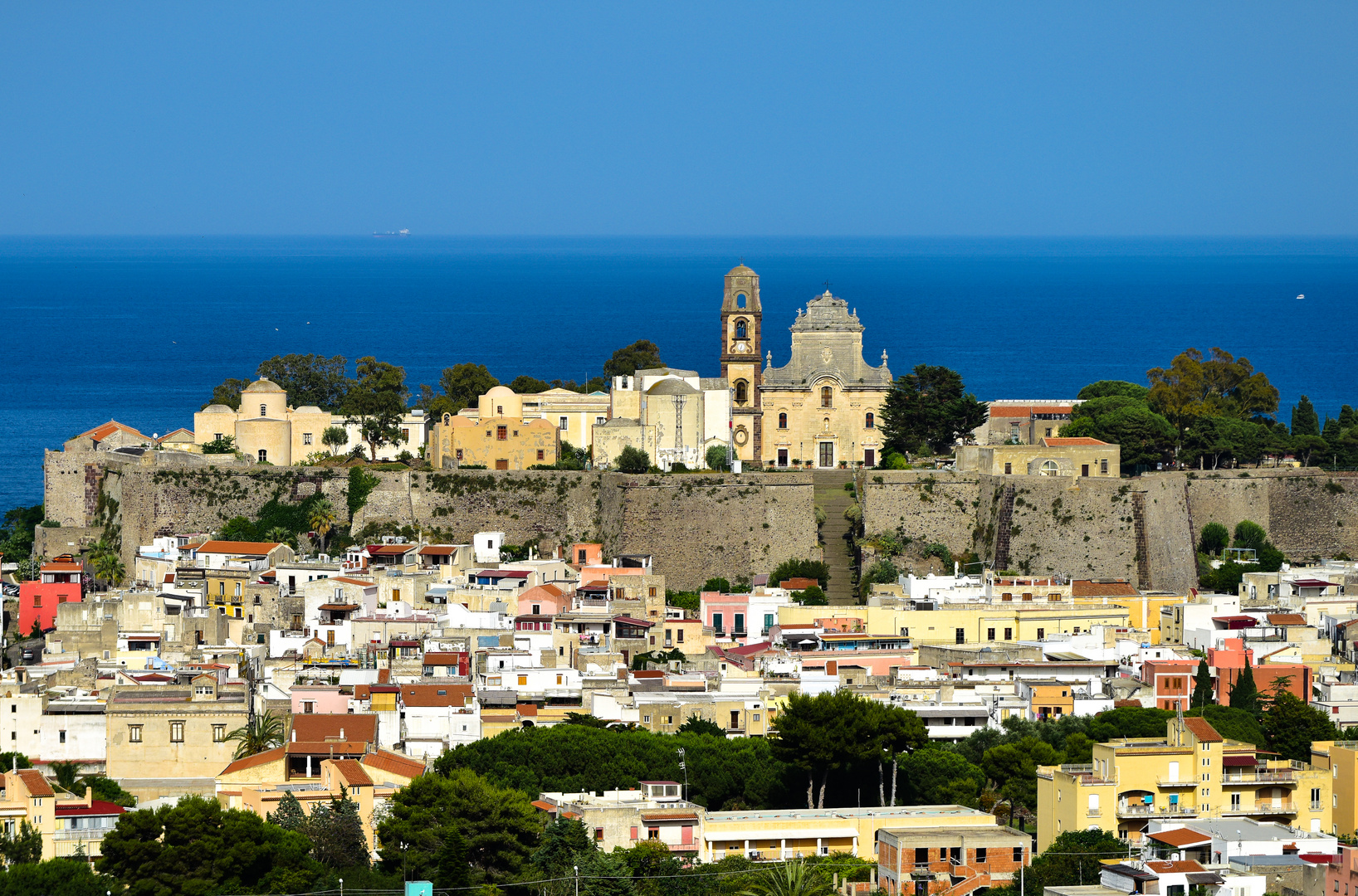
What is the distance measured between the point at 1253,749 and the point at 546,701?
411 inches

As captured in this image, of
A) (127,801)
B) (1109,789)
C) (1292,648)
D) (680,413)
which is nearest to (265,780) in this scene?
(127,801)

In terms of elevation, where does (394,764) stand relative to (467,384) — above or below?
below

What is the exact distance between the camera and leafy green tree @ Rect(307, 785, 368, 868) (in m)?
30.2

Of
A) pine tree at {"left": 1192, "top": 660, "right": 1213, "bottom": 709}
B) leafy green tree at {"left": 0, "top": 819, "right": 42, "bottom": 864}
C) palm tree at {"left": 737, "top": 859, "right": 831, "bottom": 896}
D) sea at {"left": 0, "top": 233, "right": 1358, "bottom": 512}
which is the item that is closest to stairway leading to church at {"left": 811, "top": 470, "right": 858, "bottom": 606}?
pine tree at {"left": 1192, "top": 660, "right": 1213, "bottom": 709}

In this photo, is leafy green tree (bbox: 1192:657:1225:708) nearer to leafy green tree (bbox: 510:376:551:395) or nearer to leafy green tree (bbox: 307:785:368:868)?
leafy green tree (bbox: 307:785:368:868)

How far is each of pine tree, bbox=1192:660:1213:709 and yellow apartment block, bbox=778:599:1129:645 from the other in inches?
181

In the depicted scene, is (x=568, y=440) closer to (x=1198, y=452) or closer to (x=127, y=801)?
(x=1198, y=452)

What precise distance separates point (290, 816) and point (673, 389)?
22.0 meters

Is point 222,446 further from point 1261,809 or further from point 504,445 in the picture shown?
point 1261,809

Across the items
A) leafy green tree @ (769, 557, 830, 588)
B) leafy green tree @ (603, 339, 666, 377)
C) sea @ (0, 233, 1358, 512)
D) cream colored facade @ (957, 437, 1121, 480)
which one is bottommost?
leafy green tree @ (769, 557, 830, 588)

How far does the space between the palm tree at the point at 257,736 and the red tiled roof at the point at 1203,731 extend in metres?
12.0

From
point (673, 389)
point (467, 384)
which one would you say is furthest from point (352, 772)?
point (467, 384)

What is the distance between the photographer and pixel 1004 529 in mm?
49031

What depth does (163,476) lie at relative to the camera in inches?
1980
